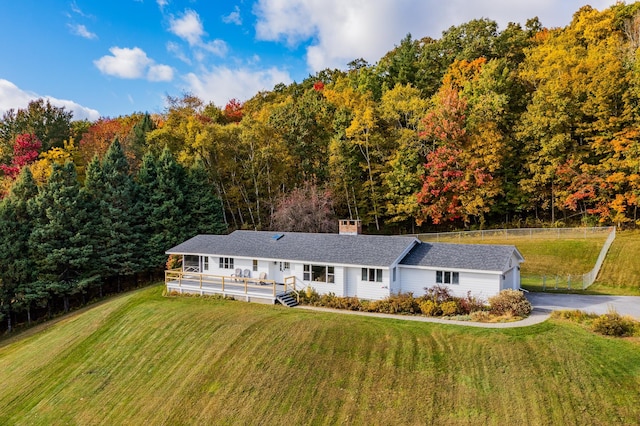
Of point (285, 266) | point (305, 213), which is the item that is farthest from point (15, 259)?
point (305, 213)

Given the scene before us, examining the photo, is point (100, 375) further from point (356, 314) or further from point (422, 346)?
point (422, 346)

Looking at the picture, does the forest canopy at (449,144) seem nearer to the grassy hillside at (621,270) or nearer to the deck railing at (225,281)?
the grassy hillside at (621,270)

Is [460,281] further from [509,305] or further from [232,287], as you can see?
[232,287]

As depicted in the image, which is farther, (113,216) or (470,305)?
(113,216)

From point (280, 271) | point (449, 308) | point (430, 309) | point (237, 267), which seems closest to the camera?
point (449, 308)

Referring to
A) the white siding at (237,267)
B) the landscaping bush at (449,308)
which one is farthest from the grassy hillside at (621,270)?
the white siding at (237,267)

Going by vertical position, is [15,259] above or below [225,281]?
above
